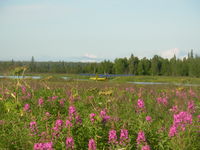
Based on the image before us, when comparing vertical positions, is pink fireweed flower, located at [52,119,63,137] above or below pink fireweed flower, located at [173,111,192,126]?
below

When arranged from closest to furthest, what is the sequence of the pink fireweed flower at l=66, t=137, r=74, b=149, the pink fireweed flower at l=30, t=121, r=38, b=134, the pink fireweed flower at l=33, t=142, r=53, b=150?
the pink fireweed flower at l=33, t=142, r=53, b=150, the pink fireweed flower at l=66, t=137, r=74, b=149, the pink fireweed flower at l=30, t=121, r=38, b=134

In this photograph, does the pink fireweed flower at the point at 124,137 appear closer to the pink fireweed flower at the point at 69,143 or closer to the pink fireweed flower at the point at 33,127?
the pink fireweed flower at the point at 69,143

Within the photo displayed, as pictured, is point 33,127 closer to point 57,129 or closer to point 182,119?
point 57,129

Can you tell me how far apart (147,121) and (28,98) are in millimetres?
5326

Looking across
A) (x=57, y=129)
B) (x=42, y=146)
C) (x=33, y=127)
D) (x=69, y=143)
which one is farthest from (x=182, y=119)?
(x=33, y=127)

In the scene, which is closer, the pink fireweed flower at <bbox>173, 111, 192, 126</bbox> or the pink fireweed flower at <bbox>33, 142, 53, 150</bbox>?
the pink fireweed flower at <bbox>33, 142, 53, 150</bbox>

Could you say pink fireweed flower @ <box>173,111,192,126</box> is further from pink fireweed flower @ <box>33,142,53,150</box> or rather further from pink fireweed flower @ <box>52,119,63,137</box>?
pink fireweed flower @ <box>33,142,53,150</box>

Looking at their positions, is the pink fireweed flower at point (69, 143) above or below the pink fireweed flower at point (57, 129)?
below

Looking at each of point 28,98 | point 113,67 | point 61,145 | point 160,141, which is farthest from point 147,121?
point 113,67

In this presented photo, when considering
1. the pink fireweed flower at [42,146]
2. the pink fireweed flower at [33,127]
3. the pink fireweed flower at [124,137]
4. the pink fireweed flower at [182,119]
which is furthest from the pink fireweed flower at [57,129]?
the pink fireweed flower at [182,119]

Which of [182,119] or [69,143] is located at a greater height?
[182,119]

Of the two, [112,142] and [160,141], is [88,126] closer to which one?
[112,142]

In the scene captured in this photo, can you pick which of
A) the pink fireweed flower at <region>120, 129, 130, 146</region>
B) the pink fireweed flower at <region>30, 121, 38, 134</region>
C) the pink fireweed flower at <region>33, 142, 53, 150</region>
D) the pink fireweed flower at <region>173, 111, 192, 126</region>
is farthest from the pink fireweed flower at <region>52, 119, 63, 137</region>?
the pink fireweed flower at <region>173, 111, 192, 126</region>

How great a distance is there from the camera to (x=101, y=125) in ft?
16.8
